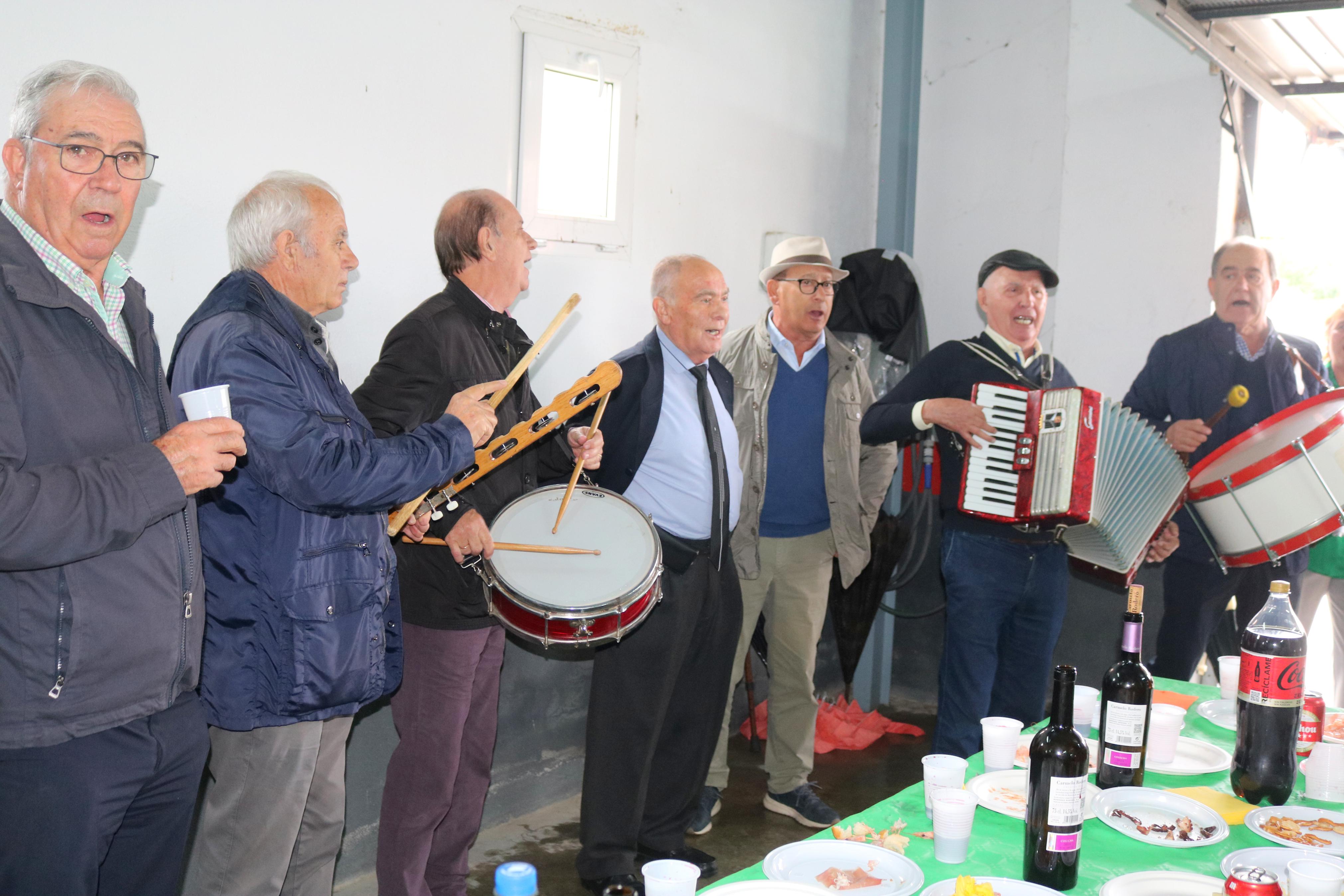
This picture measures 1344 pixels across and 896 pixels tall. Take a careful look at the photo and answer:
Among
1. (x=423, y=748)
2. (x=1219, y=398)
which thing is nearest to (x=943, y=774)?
(x=423, y=748)

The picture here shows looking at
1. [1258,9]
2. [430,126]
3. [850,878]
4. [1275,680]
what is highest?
[1258,9]

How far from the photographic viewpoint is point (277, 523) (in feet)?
6.02

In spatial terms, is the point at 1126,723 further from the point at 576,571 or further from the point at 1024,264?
the point at 1024,264

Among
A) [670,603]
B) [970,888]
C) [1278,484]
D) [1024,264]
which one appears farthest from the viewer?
[1024,264]

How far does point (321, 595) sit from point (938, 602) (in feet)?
10.7

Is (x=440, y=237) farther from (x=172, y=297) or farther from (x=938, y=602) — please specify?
(x=938, y=602)

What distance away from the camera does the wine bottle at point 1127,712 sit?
5.45ft

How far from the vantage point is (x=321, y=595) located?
6.03 feet

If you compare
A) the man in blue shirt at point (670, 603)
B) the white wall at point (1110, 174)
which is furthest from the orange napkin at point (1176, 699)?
the white wall at point (1110, 174)

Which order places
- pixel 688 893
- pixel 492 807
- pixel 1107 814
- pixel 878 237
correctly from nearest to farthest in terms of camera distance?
pixel 688 893 < pixel 1107 814 < pixel 492 807 < pixel 878 237

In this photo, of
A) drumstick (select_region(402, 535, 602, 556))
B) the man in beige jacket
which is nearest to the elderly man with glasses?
drumstick (select_region(402, 535, 602, 556))

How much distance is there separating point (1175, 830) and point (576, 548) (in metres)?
1.33

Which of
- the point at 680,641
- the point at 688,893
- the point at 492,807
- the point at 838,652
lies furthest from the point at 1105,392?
the point at 688,893

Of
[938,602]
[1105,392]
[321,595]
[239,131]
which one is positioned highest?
[239,131]
